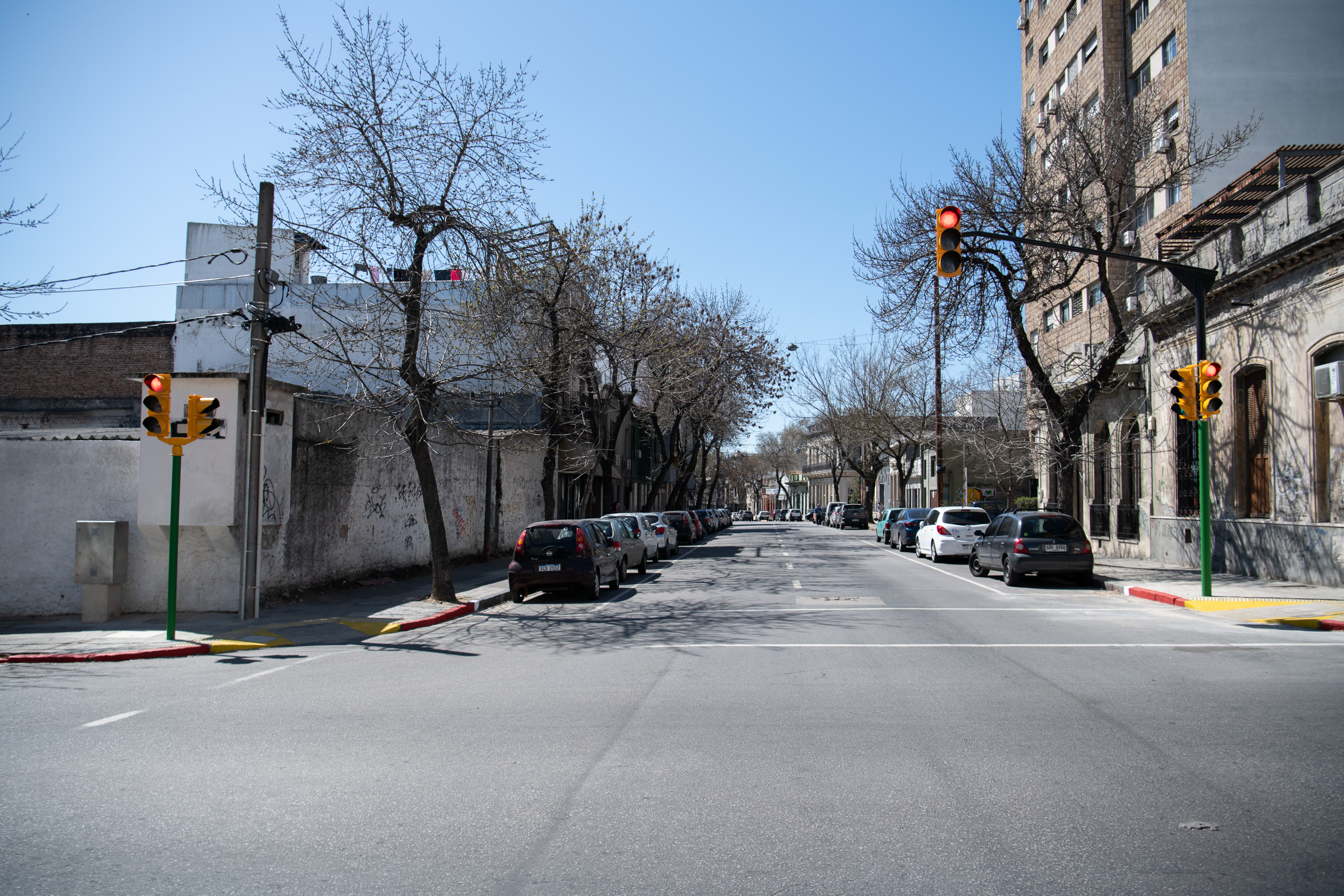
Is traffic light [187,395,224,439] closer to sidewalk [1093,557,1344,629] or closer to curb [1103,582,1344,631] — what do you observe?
sidewalk [1093,557,1344,629]

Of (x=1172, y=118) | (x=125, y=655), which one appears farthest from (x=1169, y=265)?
(x=1172, y=118)

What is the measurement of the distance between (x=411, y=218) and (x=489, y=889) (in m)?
13.1

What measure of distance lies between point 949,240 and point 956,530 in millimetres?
15151

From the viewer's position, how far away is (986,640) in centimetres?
1095

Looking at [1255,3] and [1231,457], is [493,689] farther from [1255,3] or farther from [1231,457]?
[1255,3]

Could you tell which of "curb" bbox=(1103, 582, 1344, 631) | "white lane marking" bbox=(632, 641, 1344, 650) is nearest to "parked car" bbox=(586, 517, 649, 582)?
"white lane marking" bbox=(632, 641, 1344, 650)

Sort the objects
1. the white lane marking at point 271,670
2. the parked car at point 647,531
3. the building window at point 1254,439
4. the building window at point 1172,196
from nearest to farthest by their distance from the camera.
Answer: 1. the white lane marking at point 271,670
2. the building window at point 1254,439
3. the parked car at point 647,531
4. the building window at point 1172,196

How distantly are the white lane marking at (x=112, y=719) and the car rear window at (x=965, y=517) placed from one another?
22.6 metres

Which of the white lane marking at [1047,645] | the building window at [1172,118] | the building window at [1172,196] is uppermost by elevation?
the building window at [1172,118]

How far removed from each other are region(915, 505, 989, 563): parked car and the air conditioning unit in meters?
10.1

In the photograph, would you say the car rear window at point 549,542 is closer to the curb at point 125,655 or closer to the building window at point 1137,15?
the curb at point 125,655

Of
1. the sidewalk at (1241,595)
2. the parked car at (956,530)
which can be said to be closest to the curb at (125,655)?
the sidewalk at (1241,595)

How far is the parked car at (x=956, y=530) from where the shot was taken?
2575 centimetres

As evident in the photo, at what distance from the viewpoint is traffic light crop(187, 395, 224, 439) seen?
11.7 m
